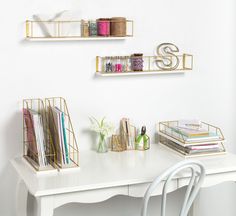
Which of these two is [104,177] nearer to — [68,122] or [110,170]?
[110,170]

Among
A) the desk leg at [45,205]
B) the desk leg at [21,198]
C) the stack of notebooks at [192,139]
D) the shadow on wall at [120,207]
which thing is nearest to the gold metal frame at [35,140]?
the desk leg at [21,198]

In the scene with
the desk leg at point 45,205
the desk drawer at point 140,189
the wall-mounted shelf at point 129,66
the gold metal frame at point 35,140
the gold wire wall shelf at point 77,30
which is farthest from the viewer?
the wall-mounted shelf at point 129,66

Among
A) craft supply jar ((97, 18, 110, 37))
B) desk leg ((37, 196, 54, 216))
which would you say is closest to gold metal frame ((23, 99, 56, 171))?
desk leg ((37, 196, 54, 216))

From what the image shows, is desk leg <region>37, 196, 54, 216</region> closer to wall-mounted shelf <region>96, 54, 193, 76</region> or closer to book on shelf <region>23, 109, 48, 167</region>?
book on shelf <region>23, 109, 48, 167</region>

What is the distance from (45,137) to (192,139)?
76 centimetres

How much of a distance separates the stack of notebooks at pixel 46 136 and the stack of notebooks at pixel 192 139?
0.64 metres

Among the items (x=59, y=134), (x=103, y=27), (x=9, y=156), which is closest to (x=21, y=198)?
(x=9, y=156)

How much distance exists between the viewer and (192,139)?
2.77 metres

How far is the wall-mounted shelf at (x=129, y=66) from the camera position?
2834 mm

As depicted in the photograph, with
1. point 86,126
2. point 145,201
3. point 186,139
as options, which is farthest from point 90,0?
Result: point 145,201

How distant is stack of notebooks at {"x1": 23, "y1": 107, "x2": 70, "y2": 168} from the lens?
2.50 metres

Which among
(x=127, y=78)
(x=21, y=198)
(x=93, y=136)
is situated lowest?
(x=21, y=198)

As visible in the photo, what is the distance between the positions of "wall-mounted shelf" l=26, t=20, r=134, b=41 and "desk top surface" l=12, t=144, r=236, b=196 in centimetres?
62

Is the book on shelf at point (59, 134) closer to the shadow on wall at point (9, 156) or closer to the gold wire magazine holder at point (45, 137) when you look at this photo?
the gold wire magazine holder at point (45, 137)
